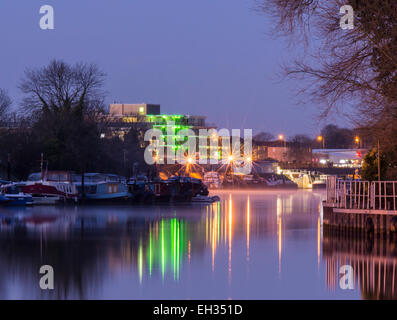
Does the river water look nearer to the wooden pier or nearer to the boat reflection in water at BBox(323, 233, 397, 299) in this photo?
the boat reflection in water at BBox(323, 233, 397, 299)

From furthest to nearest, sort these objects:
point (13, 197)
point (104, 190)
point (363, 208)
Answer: point (104, 190)
point (13, 197)
point (363, 208)

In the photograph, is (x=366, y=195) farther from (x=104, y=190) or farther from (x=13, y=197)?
(x=104, y=190)

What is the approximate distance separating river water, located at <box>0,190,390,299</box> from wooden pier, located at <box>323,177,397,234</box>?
123 cm

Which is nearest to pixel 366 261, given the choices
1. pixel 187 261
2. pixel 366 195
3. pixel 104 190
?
pixel 187 261

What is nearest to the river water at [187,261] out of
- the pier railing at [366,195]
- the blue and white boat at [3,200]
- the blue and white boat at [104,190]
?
the pier railing at [366,195]

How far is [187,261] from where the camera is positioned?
A: 21.5 metres

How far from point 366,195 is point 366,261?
306 inches

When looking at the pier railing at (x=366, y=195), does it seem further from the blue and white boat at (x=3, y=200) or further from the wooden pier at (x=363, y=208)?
the blue and white boat at (x=3, y=200)

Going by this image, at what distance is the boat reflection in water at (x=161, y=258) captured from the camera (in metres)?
17.0

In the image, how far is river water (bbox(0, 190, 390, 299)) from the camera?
55.5 ft
